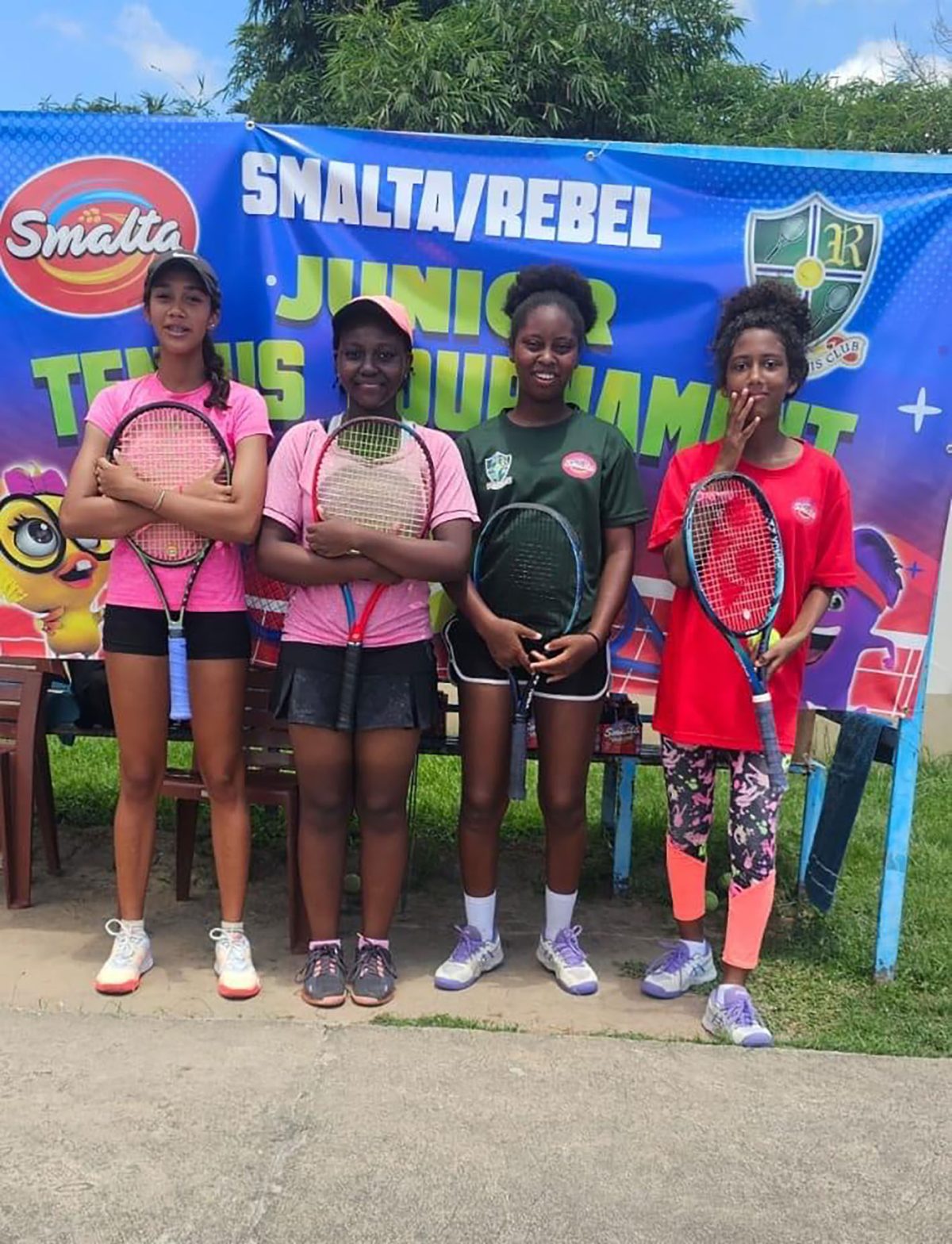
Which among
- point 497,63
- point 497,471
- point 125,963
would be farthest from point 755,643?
point 497,63

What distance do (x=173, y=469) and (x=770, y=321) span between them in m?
1.96

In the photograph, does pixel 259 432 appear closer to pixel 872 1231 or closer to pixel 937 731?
pixel 872 1231

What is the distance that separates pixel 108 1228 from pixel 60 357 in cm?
292

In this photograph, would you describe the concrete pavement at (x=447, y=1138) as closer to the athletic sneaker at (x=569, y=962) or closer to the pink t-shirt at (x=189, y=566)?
the athletic sneaker at (x=569, y=962)

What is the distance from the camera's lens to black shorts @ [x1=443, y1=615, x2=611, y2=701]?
359 cm

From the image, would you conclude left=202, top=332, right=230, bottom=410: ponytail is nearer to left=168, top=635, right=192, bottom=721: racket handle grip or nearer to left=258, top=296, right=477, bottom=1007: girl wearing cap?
left=258, top=296, right=477, bottom=1007: girl wearing cap

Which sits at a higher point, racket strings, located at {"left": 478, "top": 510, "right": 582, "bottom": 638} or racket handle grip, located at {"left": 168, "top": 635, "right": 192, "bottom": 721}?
racket strings, located at {"left": 478, "top": 510, "right": 582, "bottom": 638}

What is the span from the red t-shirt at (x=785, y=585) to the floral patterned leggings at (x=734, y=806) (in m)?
0.10

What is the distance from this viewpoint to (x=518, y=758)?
3533 mm

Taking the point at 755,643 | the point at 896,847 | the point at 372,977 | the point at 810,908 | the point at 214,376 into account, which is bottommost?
the point at 810,908

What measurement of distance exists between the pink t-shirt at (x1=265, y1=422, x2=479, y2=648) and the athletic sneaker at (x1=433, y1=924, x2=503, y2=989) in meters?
1.11

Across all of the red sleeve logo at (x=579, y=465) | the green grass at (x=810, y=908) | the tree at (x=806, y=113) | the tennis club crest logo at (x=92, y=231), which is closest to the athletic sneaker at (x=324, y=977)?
the green grass at (x=810, y=908)

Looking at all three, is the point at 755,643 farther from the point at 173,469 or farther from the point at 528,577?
the point at 173,469

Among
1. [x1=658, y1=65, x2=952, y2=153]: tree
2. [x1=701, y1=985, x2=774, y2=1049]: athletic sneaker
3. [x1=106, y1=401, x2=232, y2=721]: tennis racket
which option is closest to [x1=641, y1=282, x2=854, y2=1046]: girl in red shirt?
[x1=701, y1=985, x2=774, y2=1049]: athletic sneaker
